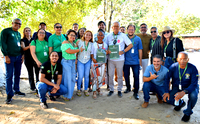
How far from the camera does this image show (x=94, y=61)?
4.82 metres

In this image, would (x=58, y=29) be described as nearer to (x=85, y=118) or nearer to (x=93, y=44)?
(x=93, y=44)

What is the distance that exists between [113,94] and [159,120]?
1.98 metres

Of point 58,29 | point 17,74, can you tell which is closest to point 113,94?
point 58,29

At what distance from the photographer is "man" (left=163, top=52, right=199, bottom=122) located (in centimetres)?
337

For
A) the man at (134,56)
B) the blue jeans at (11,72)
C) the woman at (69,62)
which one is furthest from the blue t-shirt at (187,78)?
the blue jeans at (11,72)

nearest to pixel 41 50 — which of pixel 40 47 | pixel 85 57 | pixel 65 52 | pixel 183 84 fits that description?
pixel 40 47

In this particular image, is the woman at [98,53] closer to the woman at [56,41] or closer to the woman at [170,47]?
the woman at [56,41]

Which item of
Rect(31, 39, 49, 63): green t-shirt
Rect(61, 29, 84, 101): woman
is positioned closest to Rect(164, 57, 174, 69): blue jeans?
Rect(61, 29, 84, 101): woman

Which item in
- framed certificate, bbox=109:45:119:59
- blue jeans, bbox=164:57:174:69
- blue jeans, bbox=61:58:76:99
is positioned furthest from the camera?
framed certificate, bbox=109:45:119:59

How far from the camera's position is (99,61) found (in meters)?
4.70

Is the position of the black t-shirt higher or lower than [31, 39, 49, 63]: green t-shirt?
lower

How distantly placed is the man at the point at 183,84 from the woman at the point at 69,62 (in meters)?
2.65

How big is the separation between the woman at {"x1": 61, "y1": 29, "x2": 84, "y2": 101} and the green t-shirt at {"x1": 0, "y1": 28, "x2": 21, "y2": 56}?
141 centimetres

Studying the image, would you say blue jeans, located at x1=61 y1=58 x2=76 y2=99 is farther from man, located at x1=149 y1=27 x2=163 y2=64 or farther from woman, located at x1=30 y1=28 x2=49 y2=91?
man, located at x1=149 y1=27 x2=163 y2=64
